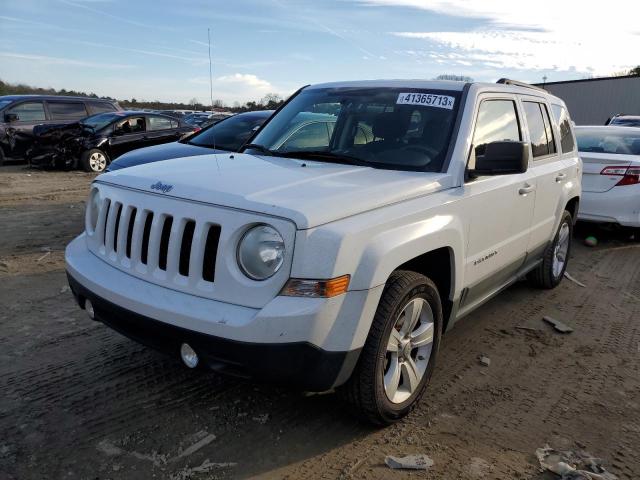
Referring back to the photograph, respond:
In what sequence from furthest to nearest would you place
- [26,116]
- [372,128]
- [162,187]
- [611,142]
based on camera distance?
[26,116]
[611,142]
[372,128]
[162,187]

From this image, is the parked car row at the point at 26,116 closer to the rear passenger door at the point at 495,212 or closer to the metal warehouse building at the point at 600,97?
the rear passenger door at the point at 495,212

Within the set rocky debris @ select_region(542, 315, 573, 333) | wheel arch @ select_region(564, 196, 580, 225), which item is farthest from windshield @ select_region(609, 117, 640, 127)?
rocky debris @ select_region(542, 315, 573, 333)

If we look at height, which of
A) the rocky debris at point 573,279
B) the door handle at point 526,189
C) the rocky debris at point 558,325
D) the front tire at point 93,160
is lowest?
the rocky debris at point 573,279

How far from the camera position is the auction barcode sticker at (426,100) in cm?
361

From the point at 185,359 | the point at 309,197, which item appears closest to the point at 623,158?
the point at 309,197

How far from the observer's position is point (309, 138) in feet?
13.1

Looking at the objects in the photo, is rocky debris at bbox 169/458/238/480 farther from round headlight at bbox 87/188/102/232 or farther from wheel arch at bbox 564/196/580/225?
wheel arch at bbox 564/196/580/225

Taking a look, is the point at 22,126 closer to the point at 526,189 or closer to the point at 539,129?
the point at 539,129

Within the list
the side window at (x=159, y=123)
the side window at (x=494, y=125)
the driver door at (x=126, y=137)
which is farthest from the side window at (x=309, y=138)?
the side window at (x=159, y=123)

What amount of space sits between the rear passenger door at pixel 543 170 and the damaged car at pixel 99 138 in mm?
9618

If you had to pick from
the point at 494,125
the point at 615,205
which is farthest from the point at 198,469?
the point at 615,205

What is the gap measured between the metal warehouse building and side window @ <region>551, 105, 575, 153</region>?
33.7 m

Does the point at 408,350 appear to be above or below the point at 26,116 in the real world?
below

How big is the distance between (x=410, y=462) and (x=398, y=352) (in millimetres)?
554
